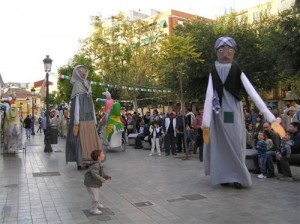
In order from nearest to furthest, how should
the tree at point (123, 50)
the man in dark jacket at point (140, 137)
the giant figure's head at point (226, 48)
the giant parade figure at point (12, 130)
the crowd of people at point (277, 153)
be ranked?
1. the giant figure's head at point (226, 48)
2. the crowd of people at point (277, 153)
3. the giant parade figure at point (12, 130)
4. the man in dark jacket at point (140, 137)
5. the tree at point (123, 50)

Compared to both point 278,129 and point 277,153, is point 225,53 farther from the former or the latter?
point 277,153

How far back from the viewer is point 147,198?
296 inches

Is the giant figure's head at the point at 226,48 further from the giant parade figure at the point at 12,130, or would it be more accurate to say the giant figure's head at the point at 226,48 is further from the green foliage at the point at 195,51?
the green foliage at the point at 195,51

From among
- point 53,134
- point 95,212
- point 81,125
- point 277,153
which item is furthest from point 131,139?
point 95,212

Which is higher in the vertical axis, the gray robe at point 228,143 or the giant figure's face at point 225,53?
the giant figure's face at point 225,53

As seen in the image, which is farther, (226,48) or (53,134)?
(53,134)

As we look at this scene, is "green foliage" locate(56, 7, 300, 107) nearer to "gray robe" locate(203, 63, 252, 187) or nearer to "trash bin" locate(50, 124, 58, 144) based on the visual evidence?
"trash bin" locate(50, 124, 58, 144)

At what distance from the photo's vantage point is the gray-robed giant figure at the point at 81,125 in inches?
446

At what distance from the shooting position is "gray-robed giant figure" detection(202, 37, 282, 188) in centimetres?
809

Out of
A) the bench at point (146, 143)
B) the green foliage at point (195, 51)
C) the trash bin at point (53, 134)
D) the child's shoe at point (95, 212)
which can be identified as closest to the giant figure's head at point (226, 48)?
the child's shoe at point (95, 212)

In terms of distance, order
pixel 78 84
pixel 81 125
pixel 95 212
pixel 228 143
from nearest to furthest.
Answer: pixel 95 212, pixel 228 143, pixel 81 125, pixel 78 84

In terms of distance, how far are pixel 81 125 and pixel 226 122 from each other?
15.5 feet

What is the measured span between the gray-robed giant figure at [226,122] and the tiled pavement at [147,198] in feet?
1.06

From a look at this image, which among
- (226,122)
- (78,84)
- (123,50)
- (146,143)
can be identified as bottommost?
(146,143)
